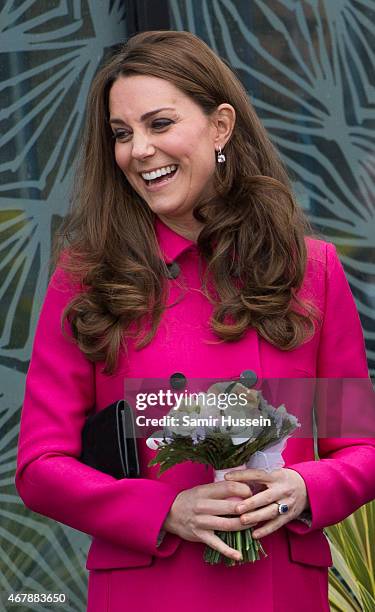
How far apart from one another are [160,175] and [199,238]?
18 centimetres

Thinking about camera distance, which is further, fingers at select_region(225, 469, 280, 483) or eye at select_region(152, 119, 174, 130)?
eye at select_region(152, 119, 174, 130)

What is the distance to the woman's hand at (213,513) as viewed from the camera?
2.56 meters

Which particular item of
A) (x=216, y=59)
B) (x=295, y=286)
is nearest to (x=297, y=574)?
(x=295, y=286)

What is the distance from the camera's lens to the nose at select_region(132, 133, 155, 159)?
2811 mm

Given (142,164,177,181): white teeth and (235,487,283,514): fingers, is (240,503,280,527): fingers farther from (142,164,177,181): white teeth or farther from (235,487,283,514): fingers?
(142,164,177,181): white teeth

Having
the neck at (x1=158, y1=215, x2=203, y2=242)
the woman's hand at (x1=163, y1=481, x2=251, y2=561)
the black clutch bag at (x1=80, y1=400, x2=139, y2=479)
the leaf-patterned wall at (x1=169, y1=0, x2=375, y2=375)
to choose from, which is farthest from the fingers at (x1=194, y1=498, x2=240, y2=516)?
the leaf-patterned wall at (x1=169, y1=0, x2=375, y2=375)

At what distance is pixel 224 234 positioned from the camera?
9.69 ft

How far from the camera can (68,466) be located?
270cm

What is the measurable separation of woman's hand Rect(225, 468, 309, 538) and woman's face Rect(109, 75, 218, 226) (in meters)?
0.64

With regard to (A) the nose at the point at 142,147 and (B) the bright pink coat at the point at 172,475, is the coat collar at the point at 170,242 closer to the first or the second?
(B) the bright pink coat at the point at 172,475

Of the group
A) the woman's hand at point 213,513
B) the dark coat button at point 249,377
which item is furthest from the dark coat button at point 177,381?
the woman's hand at point 213,513

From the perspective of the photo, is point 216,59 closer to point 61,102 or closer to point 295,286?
point 295,286

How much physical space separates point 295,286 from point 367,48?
1.78 metres

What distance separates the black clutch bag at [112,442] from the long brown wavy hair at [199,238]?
0.13 metres
